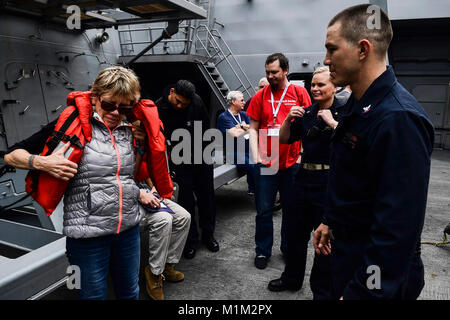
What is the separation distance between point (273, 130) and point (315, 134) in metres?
0.83

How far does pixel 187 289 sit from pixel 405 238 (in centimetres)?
245

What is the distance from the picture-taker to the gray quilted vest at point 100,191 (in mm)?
1716

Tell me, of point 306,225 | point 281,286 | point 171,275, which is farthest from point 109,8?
point 281,286

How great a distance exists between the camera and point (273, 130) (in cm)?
321

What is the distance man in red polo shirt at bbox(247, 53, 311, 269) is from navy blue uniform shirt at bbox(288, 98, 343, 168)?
0.56 m

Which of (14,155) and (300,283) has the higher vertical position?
(14,155)

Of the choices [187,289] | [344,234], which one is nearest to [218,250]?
[187,289]

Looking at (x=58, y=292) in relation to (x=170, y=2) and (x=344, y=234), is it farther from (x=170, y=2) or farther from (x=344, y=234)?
(x=170, y=2)

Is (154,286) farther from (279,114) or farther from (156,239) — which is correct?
(279,114)

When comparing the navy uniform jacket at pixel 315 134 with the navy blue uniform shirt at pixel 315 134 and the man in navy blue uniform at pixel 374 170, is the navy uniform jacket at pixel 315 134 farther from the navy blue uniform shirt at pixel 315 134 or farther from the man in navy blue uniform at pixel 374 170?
the man in navy blue uniform at pixel 374 170

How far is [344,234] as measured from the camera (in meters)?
1.36

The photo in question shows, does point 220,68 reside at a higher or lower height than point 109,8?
lower

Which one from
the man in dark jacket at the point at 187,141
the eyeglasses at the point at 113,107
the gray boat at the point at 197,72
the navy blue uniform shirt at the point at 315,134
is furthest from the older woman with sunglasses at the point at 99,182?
the man in dark jacket at the point at 187,141

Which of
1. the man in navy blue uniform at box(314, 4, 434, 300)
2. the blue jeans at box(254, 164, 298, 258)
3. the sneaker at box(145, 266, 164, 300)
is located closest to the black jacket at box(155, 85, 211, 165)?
the blue jeans at box(254, 164, 298, 258)
